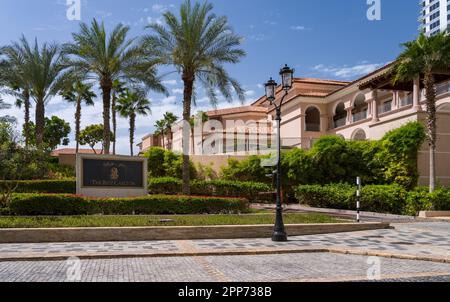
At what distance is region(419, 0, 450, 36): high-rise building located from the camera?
135m

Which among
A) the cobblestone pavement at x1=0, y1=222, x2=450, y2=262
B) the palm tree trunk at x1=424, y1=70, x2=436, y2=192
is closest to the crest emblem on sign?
the cobblestone pavement at x1=0, y1=222, x2=450, y2=262

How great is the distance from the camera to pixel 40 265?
934cm

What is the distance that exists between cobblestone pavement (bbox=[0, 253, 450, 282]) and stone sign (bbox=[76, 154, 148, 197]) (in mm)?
11498

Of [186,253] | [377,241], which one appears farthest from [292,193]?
[186,253]


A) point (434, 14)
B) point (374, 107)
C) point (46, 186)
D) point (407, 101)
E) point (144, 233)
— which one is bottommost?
point (144, 233)

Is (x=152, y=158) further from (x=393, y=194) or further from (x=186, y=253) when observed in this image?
(x=186, y=253)

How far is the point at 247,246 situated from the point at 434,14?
155393 mm

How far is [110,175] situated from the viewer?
70.6 ft

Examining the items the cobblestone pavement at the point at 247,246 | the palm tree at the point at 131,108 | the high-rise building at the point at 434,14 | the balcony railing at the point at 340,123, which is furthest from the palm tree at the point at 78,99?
the high-rise building at the point at 434,14

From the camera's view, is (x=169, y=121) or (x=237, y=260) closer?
(x=237, y=260)

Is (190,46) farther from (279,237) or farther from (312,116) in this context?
(312,116)

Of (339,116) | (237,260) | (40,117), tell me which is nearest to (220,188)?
(40,117)

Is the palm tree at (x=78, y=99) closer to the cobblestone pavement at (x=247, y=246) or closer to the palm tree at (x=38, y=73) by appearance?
the palm tree at (x=38, y=73)
